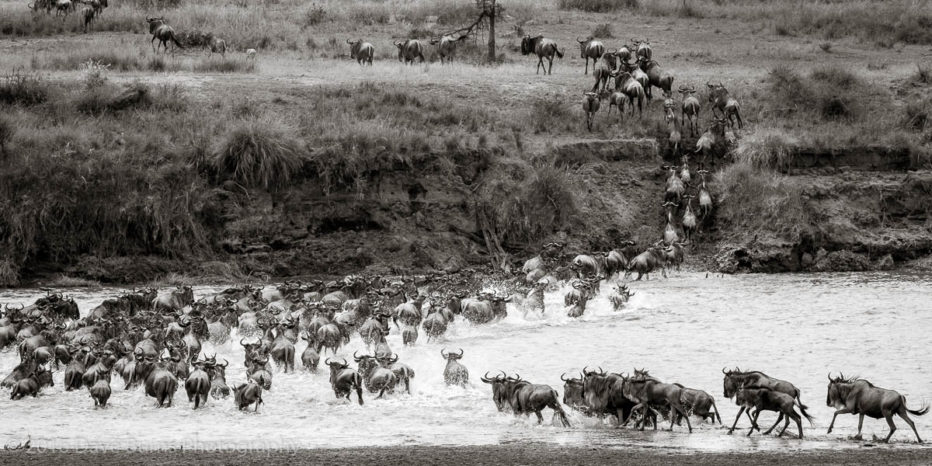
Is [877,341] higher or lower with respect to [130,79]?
lower

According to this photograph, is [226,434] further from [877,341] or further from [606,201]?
[606,201]

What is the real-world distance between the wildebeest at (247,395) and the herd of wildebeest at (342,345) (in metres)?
0.02

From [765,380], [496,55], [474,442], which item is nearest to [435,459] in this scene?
[474,442]

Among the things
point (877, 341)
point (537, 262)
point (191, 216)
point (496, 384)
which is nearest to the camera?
point (496, 384)

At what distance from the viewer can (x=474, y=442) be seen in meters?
12.8

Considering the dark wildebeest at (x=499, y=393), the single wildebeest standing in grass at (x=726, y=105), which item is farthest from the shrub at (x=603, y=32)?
the dark wildebeest at (x=499, y=393)

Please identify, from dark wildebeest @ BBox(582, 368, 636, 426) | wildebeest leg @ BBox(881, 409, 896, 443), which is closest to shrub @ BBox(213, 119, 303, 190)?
dark wildebeest @ BBox(582, 368, 636, 426)

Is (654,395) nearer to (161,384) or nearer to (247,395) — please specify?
(247,395)

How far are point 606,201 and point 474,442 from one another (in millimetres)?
14103

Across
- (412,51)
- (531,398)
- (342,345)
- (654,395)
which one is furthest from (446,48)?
(654,395)

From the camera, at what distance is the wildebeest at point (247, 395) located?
46.6 feet

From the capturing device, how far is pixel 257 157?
81.0 feet

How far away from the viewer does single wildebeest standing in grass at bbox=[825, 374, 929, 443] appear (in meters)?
12.3

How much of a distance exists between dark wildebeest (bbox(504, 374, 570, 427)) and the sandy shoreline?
1146 millimetres
